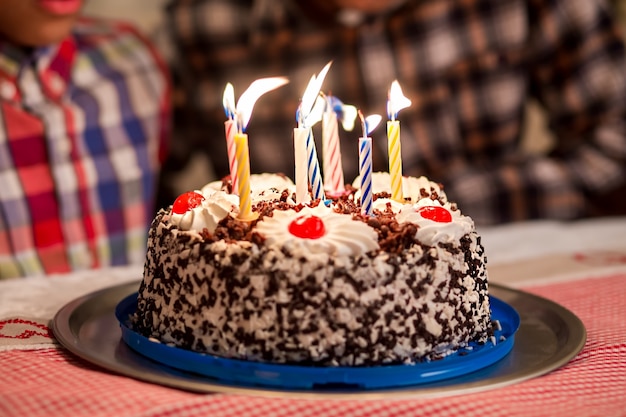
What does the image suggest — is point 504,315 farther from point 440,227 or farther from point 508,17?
point 508,17

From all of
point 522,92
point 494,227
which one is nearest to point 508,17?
point 522,92

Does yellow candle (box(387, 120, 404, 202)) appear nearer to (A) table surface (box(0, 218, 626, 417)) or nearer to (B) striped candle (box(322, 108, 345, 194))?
(B) striped candle (box(322, 108, 345, 194))

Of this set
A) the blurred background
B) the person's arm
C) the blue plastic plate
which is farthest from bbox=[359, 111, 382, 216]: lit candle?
the blurred background

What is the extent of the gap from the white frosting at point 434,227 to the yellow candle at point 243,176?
8.6 inches

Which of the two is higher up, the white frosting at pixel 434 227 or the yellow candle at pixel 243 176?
the yellow candle at pixel 243 176

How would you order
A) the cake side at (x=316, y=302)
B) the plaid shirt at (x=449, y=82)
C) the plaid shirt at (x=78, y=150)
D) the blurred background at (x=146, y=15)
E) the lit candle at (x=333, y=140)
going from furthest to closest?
the blurred background at (x=146, y=15) → the plaid shirt at (x=449, y=82) → the plaid shirt at (x=78, y=150) → the lit candle at (x=333, y=140) → the cake side at (x=316, y=302)

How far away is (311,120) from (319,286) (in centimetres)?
31

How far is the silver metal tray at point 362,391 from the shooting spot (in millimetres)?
1002

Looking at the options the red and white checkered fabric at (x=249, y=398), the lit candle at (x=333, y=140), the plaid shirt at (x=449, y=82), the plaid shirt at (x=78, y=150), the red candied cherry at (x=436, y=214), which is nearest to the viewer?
the red and white checkered fabric at (x=249, y=398)

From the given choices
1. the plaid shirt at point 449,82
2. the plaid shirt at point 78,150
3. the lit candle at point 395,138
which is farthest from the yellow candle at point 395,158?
the plaid shirt at point 449,82

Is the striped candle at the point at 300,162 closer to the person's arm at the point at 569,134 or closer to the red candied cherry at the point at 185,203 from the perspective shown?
the red candied cherry at the point at 185,203

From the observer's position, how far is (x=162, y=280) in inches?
47.4

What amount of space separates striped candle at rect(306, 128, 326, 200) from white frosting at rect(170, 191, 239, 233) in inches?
5.4

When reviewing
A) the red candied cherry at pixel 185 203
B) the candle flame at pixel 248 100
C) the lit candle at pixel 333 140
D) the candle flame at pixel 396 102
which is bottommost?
the red candied cherry at pixel 185 203
